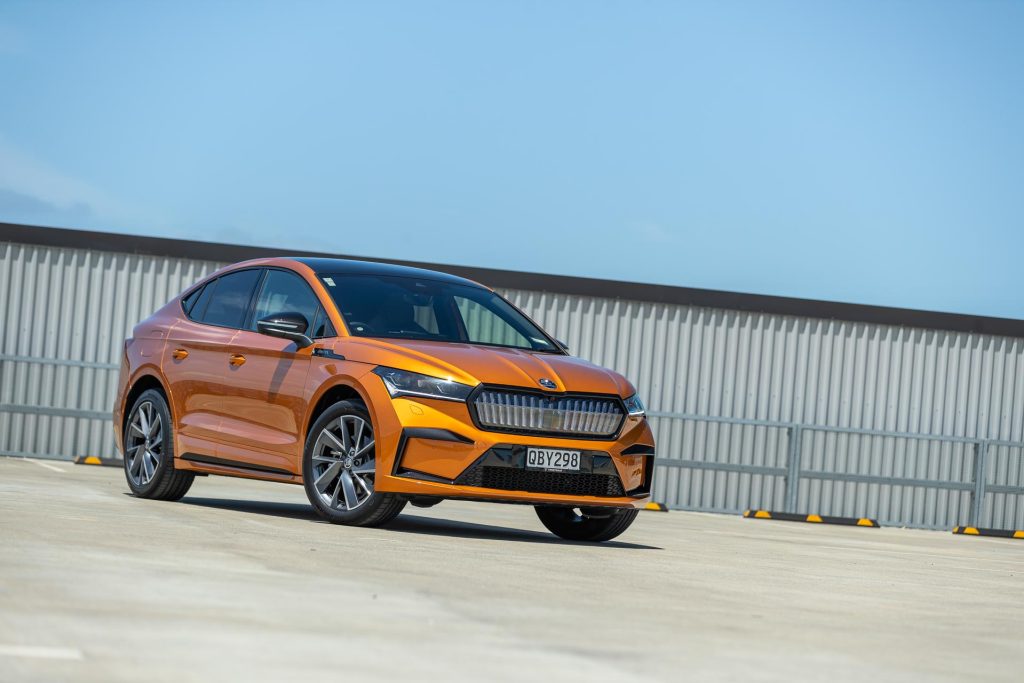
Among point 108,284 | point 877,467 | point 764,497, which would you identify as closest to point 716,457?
point 764,497

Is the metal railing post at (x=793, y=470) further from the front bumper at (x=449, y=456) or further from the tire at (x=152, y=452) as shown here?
the front bumper at (x=449, y=456)

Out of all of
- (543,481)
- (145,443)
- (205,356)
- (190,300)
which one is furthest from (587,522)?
(190,300)

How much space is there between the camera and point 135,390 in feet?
40.7

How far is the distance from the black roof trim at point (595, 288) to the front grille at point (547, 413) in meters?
13.6

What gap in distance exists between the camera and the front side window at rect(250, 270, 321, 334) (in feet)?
36.9

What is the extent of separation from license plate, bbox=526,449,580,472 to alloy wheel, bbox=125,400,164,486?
3000mm

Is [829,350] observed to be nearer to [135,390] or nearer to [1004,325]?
[1004,325]

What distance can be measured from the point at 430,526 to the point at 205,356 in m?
1.91

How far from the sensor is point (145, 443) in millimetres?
12031

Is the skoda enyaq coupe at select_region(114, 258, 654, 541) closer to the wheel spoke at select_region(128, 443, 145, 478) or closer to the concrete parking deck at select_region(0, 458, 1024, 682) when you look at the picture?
the wheel spoke at select_region(128, 443, 145, 478)

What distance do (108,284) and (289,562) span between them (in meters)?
17.2

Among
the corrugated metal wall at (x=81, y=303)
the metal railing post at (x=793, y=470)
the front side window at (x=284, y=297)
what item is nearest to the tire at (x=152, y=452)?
the front side window at (x=284, y=297)

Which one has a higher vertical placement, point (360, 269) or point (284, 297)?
point (360, 269)

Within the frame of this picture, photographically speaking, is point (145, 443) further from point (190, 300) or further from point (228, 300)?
point (228, 300)
